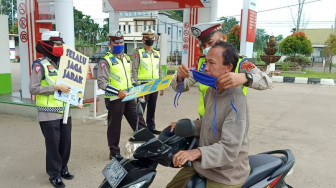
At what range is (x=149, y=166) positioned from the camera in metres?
1.89

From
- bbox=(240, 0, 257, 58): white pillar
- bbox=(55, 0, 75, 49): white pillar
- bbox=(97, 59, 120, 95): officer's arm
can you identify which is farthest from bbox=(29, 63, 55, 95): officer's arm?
bbox=(240, 0, 257, 58): white pillar

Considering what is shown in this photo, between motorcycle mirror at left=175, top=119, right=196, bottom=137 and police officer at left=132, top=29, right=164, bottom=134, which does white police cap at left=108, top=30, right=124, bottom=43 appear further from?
motorcycle mirror at left=175, top=119, right=196, bottom=137

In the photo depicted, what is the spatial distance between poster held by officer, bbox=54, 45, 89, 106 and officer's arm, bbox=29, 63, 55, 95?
87mm

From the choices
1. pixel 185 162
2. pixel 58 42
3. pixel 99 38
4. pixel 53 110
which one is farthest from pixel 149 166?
pixel 99 38

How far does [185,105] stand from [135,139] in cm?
601

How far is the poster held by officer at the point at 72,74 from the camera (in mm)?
3025

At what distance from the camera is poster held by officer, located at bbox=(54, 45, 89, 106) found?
3.03m

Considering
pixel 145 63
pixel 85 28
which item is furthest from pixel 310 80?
pixel 85 28

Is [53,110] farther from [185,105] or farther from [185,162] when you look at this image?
[185,105]

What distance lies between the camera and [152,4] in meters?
10.8

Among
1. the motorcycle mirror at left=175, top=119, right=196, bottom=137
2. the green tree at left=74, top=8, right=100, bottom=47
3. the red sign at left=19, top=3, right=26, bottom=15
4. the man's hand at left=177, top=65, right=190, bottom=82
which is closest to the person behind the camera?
the motorcycle mirror at left=175, top=119, right=196, bottom=137

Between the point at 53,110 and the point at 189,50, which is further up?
the point at 189,50

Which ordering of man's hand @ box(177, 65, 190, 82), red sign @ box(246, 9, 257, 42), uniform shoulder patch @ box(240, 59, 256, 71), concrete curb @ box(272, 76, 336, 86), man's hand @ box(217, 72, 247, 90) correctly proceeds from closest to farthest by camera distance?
man's hand @ box(217, 72, 247, 90)
man's hand @ box(177, 65, 190, 82)
uniform shoulder patch @ box(240, 59, 256, 71)
red sign @ box(246, 9, 257, 42)
concrete curb @ box(272, 76, 336, 86)

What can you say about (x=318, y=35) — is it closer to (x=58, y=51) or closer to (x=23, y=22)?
(x=23, y=22)
